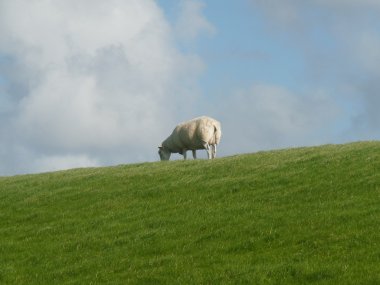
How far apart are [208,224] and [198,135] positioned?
26650mm

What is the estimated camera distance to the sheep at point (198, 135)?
5012 centimetres

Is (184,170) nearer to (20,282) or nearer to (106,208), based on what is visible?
(106,208)

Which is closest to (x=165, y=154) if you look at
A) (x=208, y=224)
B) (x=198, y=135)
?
(x=198, y=135)

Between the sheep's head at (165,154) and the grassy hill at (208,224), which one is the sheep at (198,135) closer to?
the sheep's head at (165,154)

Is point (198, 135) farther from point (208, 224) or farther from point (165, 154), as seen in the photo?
point (208, 224)

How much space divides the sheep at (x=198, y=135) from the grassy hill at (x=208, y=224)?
1243cm

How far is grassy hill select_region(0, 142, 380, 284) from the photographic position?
19.0 m

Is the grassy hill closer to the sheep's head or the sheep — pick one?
the sheep

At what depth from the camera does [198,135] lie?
5041 centimetres

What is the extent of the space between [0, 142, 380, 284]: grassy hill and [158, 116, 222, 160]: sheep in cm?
1243

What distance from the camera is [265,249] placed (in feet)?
67.1

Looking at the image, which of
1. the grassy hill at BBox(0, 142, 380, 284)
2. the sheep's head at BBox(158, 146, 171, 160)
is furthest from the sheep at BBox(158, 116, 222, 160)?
the grassy hill at BBox(0, 142, 380, 284)

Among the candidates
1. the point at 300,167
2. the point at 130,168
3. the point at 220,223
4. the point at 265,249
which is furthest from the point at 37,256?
the point at 130,168

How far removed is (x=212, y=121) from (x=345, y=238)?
30978 millimetres
